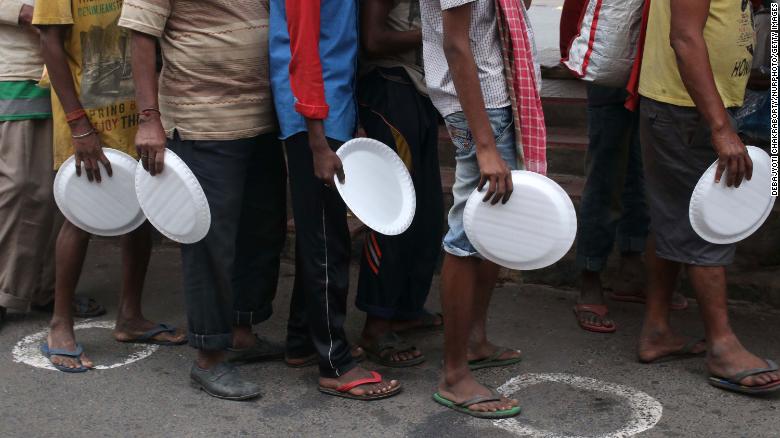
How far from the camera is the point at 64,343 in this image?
4414 mm

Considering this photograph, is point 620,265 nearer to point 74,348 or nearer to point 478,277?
point 478,277

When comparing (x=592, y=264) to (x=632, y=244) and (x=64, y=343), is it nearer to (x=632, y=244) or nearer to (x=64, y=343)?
(x=632, y=244)

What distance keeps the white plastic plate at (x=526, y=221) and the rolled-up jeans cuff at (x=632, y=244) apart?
1417 mm

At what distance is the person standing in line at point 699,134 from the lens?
378 cm

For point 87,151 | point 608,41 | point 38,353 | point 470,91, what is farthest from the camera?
point 38,353

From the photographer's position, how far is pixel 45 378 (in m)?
4.25

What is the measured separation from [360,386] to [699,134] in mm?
1506

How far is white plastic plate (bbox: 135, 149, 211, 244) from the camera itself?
12.2ft

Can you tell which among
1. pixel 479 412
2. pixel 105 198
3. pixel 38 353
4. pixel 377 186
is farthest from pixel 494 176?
pixel 38 353

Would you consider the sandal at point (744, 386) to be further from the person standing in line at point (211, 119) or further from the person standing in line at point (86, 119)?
the person standing in line at point (86, 119)

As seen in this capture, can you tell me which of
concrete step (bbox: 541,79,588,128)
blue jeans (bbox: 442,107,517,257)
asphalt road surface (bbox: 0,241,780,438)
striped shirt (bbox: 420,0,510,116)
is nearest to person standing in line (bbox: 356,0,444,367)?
asphalt road surface (bbox: 0,241,780,438)

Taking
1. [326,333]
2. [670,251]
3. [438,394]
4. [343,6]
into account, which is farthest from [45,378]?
[670,251]

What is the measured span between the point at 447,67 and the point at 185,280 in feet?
3.96

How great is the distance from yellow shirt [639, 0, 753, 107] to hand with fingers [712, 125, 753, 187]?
21cm
